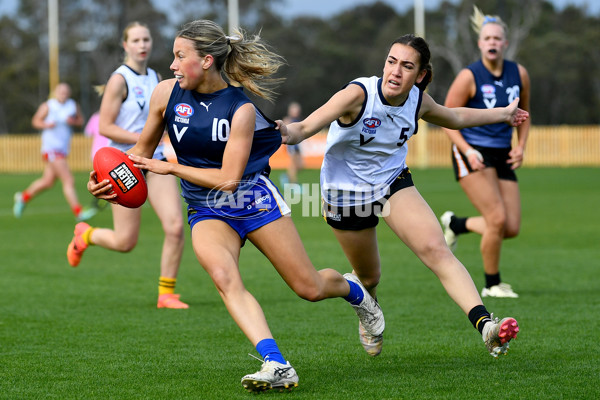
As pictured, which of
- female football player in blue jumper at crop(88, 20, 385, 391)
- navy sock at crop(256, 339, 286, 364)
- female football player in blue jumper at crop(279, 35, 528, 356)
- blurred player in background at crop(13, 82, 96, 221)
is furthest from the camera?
blurred player in background at crop(13, 82, 96, 221)

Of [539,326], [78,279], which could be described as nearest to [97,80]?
[78,279]

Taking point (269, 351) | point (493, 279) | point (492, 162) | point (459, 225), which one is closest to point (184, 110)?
point (269, 351)

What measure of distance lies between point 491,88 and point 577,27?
4949cm

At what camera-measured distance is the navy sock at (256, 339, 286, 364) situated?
15.7 ft

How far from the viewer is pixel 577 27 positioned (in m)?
Result: 54.6

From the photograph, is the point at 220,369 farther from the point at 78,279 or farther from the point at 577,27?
the point at 577,27

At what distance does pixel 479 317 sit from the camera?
5.23 meters

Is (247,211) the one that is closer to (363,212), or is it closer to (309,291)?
(309,291)

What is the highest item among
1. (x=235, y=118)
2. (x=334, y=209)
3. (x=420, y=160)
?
(x=235, y=118)

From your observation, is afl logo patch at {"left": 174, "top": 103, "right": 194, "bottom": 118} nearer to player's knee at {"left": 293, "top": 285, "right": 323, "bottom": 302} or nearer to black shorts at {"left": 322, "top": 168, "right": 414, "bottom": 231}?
player's knee at {"left": 293, "top": 285, "right": 323, "bottom": 302}

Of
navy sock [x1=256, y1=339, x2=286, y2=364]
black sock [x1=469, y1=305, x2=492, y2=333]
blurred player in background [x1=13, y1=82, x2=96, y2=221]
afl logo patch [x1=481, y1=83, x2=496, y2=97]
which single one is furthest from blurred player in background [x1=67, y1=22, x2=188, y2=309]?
blurred player in background [x1=13, y1=82, x2=96, y2=221]

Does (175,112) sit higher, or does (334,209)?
(175,112)

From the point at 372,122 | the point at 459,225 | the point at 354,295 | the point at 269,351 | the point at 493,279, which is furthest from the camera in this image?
the point at 459,225

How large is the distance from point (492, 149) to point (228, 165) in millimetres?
3799
